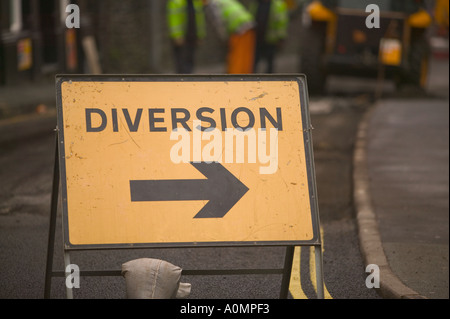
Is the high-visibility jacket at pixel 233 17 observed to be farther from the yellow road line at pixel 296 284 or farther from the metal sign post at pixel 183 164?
the metal sign post at pixel 183 164

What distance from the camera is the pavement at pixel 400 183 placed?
6.54 meters

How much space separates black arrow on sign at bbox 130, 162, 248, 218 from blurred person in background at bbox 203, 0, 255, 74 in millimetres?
12329

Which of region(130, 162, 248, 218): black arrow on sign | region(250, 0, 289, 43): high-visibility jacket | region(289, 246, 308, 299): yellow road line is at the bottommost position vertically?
region(289, 246, 308, 299): yellow road line

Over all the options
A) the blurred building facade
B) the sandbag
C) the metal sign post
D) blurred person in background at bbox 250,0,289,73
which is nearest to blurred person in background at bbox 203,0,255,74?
blurred person in background at bbox 250,0,289,73

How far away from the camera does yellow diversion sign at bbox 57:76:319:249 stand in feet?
15.5

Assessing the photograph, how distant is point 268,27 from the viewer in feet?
57.7

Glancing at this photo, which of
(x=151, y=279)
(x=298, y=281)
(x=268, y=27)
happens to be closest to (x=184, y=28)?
(x=268, y=27)

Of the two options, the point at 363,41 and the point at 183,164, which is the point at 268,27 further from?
the point at 183,164

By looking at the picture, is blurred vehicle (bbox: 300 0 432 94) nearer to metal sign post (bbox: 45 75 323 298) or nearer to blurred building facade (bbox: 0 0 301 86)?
blurred building facade (bbox: 0 0 301 86)

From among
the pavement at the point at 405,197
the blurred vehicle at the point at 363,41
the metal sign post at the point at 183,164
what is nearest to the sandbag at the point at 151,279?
the metal sign post at the point at 183,164

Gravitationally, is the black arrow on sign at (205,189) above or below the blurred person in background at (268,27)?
below

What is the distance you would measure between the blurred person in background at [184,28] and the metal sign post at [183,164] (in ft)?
36.0

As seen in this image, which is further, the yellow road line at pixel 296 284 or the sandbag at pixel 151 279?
the yellow road line at pixel 296 284

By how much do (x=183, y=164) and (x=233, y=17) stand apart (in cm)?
1241
